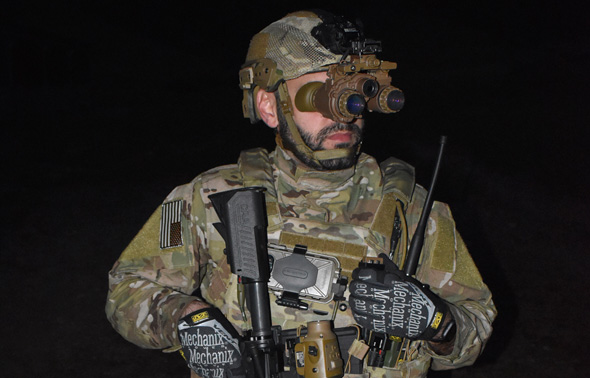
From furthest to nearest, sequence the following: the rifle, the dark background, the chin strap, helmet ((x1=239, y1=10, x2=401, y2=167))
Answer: the dark background < the chin strap < helmet ((x1=239, y1=10, x2=401, y2=167)) < the rifle

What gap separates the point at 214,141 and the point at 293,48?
384 inches

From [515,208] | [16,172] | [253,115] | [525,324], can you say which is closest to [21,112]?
[16,172]

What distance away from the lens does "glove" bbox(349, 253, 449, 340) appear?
2.47 metres

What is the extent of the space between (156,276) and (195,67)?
Result: 55.7ft

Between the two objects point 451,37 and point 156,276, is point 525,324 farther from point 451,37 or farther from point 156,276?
point 451,37

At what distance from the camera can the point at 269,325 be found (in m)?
2.55

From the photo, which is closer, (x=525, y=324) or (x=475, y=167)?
(x=525, y=324)

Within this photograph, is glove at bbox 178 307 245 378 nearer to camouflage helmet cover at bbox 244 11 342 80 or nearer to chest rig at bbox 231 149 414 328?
chest rig at bbox 231 149 414 328

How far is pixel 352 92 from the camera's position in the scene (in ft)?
8.29

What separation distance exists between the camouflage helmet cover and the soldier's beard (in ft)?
0.73

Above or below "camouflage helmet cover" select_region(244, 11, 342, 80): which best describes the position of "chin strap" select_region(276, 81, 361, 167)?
below

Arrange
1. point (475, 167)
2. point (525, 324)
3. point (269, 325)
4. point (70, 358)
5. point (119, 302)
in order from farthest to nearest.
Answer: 1. point (475, 167)
2. point (525, 324)
3. point (70, 358)
4. point (119, 302)
5. point (269, 325)

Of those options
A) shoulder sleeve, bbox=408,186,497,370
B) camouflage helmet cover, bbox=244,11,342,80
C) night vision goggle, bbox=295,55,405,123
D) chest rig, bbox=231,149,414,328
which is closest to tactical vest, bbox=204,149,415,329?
chest rig, bbox=231,149,414,328

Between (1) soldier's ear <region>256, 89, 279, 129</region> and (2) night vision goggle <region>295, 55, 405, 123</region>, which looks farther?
(1) soldier's ear <region>256, 89, 279, 129</region>
